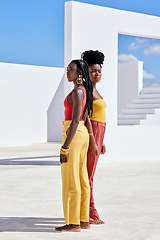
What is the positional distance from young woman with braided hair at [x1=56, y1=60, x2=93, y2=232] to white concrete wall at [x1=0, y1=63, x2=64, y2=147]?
1212 centimetres

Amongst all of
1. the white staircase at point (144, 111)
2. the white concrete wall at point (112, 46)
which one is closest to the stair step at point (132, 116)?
the white staircase at point (144, 111)

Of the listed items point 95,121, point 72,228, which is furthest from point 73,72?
point 72,228

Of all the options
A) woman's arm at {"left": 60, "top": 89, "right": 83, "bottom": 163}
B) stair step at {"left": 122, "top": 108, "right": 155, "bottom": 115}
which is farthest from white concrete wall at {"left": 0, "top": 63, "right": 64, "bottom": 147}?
woman's arm at {"left": 60, "top": 89, "right": 83, "bottom": 163}

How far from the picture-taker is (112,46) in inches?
390

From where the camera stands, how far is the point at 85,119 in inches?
159

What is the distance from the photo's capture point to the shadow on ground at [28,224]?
405 centimetres

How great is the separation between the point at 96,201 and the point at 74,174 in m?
1.59

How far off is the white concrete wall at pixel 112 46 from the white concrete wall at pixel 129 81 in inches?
363

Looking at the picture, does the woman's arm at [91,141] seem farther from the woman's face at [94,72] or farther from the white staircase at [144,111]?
the white staircase at [144,111]

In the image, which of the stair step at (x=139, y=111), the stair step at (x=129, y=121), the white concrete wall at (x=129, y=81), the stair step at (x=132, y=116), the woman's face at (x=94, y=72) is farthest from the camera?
Answer: the white concrete wall at (x=129, y=81)

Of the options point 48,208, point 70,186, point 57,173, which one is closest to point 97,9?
point 57,173

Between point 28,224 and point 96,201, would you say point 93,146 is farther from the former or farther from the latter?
point 96,201

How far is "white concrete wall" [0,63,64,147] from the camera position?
52.6 feet

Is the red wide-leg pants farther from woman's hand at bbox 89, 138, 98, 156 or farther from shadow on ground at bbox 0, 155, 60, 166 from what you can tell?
shadow on ground at bbox 0, 155, 60, 166
